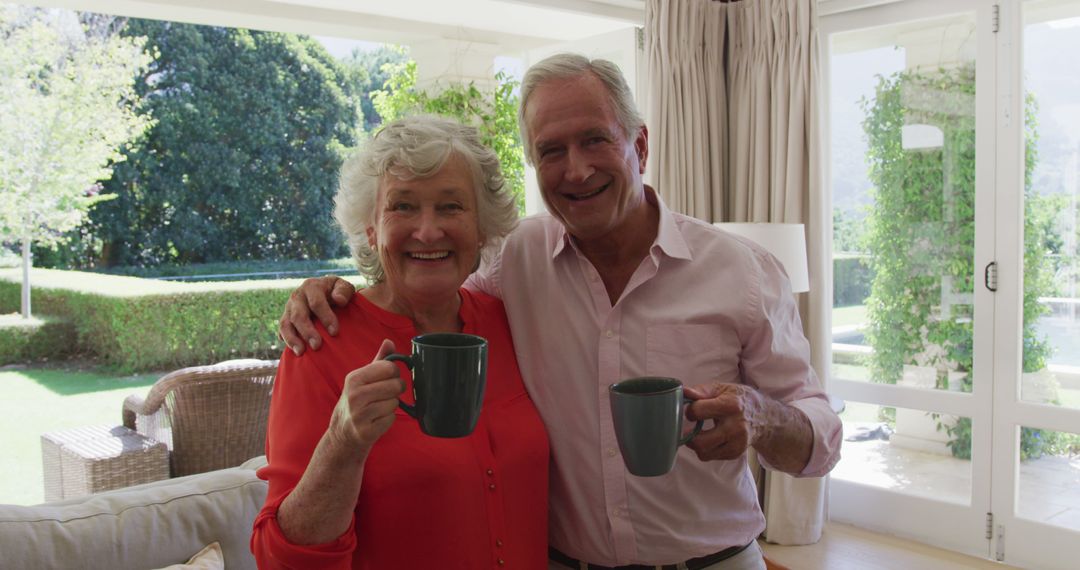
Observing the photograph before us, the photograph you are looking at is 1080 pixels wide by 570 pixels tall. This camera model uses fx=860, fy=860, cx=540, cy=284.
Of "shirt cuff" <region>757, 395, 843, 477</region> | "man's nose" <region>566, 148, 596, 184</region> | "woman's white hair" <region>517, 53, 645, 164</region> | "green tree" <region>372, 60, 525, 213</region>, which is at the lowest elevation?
"shirt cuff" <region>757, 395, 843, 477</region>

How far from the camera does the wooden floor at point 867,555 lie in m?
3.85

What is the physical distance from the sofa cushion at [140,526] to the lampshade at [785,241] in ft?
7.34

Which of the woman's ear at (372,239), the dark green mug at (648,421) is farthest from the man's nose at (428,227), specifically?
the dark green mug at (648,421)

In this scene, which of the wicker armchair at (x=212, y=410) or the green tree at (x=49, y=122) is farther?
the green tree at (x=49, y=122)

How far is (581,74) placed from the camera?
1.43m

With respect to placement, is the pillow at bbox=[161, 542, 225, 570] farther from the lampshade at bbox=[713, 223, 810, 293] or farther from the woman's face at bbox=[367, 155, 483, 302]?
the lampshade at bbox=[713, 223, 810, 293]

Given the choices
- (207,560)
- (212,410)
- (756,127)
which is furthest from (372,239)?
(756,127)

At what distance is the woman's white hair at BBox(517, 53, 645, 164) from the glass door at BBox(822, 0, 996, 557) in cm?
301

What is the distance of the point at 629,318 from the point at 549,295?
5.9 inches

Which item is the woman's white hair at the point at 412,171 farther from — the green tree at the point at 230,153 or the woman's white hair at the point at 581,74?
the green tree at the point at 230,153

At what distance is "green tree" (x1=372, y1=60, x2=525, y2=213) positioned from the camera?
14.7 ft

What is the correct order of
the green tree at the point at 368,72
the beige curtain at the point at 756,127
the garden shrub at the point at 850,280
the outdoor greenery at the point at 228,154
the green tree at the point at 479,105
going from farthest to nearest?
the green tree at the point at 368,72, the outdoor greenery at the point at 228,154, the green tree at the point at 479,105, the garden shrub at the point at 850,280, the beige curtain at the point at 756,127

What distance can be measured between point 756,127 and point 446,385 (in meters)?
3.54

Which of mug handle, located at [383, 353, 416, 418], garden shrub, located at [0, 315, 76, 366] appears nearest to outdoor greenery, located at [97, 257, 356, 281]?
garden shrub, located at [0, 315, 76, 366]
